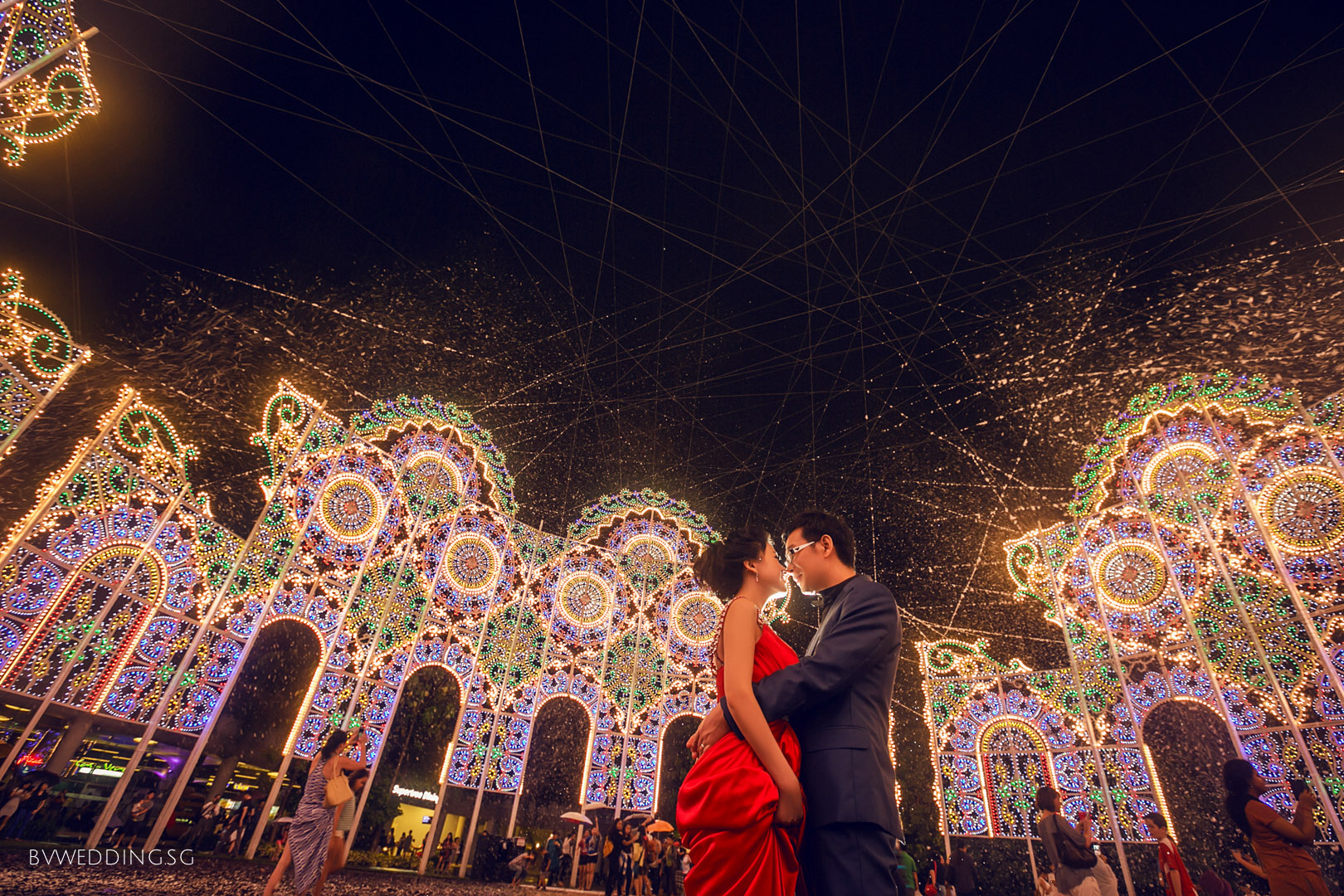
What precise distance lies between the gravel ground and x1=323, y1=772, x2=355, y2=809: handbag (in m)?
1.75

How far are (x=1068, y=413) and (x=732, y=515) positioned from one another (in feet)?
22.4

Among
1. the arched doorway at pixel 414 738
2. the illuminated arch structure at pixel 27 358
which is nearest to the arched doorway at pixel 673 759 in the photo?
the arched doorway at pixel 414 738

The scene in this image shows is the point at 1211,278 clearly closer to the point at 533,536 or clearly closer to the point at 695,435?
the point at 695,435

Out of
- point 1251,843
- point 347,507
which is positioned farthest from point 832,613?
point 347,507

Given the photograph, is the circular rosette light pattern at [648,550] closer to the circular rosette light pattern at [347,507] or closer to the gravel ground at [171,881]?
the circular rosette light pattern at [347,507]

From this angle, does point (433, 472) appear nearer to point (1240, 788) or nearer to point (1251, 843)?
point (1240, 788)

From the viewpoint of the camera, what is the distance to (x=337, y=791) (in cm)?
464

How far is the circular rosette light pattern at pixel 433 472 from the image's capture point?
11.0 metres

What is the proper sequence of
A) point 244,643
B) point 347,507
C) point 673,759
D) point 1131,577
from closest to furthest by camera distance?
point 244,643 < point 1131,577 < point 347,507 < point 673,759

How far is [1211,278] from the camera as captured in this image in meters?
6.41

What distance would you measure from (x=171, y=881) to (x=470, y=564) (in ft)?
20.9

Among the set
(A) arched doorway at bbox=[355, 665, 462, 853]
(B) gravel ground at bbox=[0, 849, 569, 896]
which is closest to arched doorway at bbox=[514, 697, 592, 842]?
(A) arched doorway at bbox=[355, 665, 462, 853]

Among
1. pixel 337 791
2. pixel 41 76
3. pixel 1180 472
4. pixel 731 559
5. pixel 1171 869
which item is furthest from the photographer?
pixel 1180 472

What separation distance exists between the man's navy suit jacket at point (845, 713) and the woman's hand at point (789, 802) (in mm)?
94
